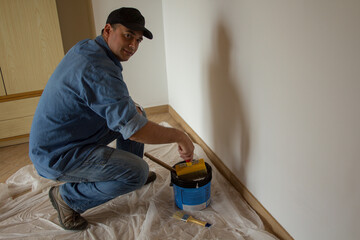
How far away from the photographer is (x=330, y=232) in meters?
1.05

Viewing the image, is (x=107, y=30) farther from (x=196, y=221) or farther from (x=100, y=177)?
(x=196, y=221)

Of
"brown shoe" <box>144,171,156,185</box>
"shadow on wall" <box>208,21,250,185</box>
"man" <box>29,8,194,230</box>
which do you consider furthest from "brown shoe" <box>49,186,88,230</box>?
"shadow on wall" <box>208,21,250,185</box>

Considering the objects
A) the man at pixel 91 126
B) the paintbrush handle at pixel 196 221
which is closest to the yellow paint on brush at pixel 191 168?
the man at pixel 91 126

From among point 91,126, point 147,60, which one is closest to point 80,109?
point 91,126

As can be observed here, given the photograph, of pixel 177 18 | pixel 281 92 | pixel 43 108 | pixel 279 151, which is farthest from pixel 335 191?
pixel 177 18

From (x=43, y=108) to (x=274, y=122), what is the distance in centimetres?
100

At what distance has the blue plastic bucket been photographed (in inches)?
56.6

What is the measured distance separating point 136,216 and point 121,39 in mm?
871

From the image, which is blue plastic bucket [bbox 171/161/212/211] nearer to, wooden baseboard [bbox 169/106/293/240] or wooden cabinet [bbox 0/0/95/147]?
wooden baseboard [bbox 169/106/293/240]

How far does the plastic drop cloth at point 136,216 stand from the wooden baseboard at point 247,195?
0.10 feet

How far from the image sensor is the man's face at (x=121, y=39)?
4.18ft

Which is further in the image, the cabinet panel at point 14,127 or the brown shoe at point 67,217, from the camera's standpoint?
the cabinet panel at point 14,127

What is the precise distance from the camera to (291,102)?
1114 mm

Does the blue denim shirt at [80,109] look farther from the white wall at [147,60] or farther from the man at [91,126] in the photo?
the white wall at [147,60]
